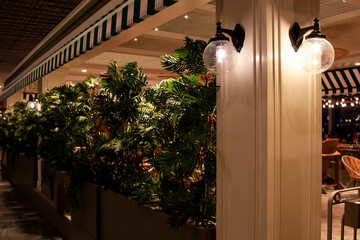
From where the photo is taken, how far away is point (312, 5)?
216cm

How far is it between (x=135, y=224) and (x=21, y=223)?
10.6 feet

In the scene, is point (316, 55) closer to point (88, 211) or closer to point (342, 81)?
point (88, 211)

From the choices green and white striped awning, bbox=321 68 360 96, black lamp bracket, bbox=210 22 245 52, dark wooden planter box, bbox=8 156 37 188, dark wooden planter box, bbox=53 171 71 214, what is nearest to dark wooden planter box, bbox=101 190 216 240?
black lamp bracket, bbox=210 22 245 52

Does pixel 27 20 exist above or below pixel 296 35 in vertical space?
above

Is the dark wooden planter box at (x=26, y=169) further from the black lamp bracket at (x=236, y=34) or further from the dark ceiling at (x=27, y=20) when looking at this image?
the black lamp bracket at (x=236, y=34)

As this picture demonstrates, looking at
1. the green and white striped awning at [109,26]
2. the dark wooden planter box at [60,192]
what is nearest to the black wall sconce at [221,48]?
the green and white striped awning at [109,26]

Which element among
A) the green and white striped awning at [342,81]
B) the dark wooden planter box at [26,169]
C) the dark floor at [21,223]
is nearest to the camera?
the dark floor at [21,223]

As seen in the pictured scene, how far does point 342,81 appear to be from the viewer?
34.5ft

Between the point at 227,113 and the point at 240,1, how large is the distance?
685mm

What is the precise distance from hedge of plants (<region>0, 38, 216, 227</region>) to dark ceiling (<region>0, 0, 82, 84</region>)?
1393mm

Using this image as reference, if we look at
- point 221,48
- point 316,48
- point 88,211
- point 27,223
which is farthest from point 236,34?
point 27,223

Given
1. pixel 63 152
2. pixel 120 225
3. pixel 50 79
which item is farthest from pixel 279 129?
pixel 50 79

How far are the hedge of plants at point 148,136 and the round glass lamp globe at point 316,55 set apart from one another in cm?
65

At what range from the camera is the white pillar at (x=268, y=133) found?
193 centimetres
